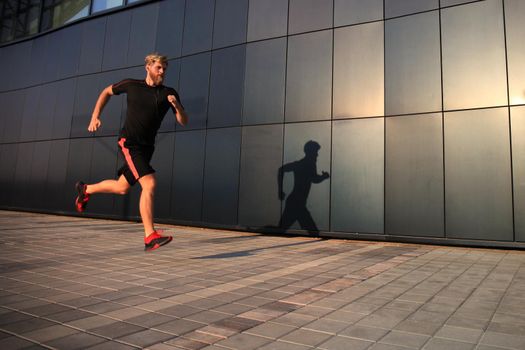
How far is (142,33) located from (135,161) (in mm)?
9441

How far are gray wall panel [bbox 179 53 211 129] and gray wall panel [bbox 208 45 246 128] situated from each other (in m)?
0.22

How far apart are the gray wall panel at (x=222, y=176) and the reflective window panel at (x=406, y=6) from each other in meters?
4.61

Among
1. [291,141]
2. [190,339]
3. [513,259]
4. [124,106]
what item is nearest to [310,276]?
[190,339]

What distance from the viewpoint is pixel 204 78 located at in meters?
10.4

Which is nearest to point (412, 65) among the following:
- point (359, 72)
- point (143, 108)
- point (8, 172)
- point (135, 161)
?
point (359, 72)

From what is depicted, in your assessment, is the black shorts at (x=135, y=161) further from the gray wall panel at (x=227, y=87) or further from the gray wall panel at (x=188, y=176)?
the gray wall panel at (x=188, y=176)

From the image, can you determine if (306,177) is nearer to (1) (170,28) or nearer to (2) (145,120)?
(2) (145,120)

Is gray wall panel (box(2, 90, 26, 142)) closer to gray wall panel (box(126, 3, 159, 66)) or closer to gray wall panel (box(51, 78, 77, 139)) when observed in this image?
gray wall panel (box(51, 78, 77, 139))

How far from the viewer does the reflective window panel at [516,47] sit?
6.88 meters

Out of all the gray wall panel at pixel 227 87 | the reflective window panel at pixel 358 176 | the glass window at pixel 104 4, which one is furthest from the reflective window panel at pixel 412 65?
the glass window at pixel 104 4

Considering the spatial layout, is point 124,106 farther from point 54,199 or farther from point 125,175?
point 125,175

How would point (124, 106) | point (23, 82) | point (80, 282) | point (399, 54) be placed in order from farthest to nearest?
point (23, 82), point (124, 106), point (399, 54), point (80, 282)

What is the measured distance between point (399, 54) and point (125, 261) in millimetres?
7010

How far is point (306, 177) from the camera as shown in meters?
8.55
